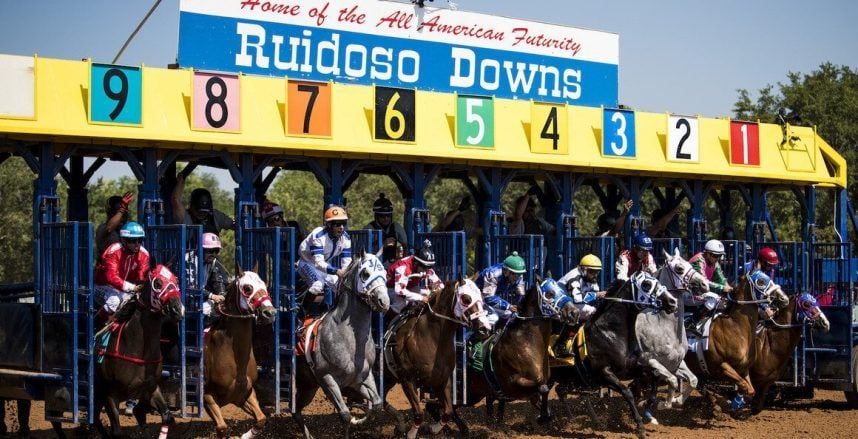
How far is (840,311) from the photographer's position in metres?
16.6

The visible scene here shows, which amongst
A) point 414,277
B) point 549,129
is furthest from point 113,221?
point 549,129

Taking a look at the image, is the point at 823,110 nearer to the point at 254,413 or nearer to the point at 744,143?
the point at 744,143

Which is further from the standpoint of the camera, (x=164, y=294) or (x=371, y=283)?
(x=371, y=283)

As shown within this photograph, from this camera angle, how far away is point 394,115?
14609mm

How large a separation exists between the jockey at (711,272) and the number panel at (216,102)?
233 inches

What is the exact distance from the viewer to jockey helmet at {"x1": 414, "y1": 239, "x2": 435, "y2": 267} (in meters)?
13.0

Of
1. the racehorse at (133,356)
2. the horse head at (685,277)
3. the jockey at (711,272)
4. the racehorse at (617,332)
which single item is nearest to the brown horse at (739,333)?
the jockey at (711,272)

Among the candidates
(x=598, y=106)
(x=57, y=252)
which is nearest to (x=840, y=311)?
(x=598, y=106)

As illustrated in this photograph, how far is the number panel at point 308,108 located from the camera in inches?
543

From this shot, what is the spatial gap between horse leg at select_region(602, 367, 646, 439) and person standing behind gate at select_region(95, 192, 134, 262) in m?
5.49

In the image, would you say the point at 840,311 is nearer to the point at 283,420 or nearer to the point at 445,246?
the point at 445,246

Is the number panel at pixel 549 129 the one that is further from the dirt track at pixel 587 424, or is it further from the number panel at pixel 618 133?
the dirt track at pixel 587 424

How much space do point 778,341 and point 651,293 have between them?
294cm

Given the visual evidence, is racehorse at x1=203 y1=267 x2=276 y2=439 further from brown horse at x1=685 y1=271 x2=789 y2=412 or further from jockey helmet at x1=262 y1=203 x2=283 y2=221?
brown horse at x1=685 y1=271 x2=789 y2=412
